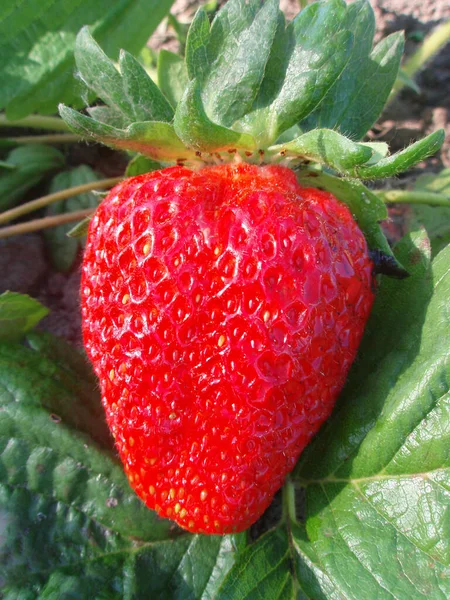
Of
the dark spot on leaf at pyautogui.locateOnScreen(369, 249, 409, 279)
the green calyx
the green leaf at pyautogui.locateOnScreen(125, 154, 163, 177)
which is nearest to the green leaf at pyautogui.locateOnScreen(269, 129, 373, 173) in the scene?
the green calyx

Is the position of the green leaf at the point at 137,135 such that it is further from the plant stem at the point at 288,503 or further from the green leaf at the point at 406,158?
the plant stem at the point at 288,503

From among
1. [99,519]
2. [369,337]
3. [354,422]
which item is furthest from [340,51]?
[99,519]

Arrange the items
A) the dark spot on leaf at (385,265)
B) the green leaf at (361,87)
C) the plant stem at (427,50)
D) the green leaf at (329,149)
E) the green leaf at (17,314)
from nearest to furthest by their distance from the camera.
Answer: the green leaf at (329,149) < the dark spot on leaf at (385,265) < the green leaf at (361,87) < the green leaf at (17,314) < the plant stem at (427,50)

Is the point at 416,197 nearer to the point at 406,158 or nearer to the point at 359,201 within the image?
the point at 359,201

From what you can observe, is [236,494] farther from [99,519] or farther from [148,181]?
A: [148,181]

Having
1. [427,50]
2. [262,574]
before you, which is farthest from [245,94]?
[427,50]

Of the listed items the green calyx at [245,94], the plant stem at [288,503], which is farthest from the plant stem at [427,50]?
the plant stem at [288,503]
